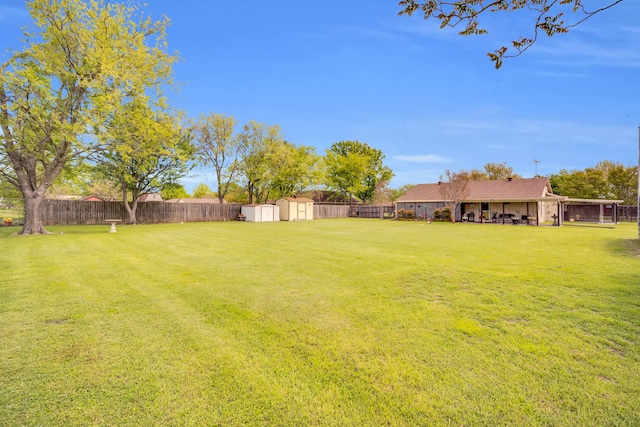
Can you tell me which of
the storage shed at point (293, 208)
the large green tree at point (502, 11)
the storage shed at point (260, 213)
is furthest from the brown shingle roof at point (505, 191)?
the large green tree at point (502, 11)

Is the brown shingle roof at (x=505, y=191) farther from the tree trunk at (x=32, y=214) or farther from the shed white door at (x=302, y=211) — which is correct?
the tree trunk at (x=32, y=214)

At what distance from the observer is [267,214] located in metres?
30.5

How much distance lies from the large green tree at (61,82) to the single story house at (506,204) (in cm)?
2700

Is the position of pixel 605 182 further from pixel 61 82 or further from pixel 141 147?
pixel 61 82

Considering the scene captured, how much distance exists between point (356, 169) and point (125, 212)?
103 ft

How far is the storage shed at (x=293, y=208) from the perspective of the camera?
32219 mm

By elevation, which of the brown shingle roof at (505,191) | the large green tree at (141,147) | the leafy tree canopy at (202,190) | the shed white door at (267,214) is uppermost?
the leafy tree canopy at (202,190)

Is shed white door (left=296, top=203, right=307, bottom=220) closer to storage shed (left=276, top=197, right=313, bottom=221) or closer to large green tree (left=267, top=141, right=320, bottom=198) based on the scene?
storage shed (left=276, top=197, right=313, bottom=221)

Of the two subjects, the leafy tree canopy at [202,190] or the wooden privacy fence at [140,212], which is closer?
the wooden privacy fence at [140,212]

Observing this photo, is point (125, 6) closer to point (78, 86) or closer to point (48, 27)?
point (48, 27)

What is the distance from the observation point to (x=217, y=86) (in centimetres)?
2575

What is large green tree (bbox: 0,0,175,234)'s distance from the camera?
12680 mm

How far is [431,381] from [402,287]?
108 inches

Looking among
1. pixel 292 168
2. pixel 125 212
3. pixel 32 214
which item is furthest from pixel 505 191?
pixel 32 214
